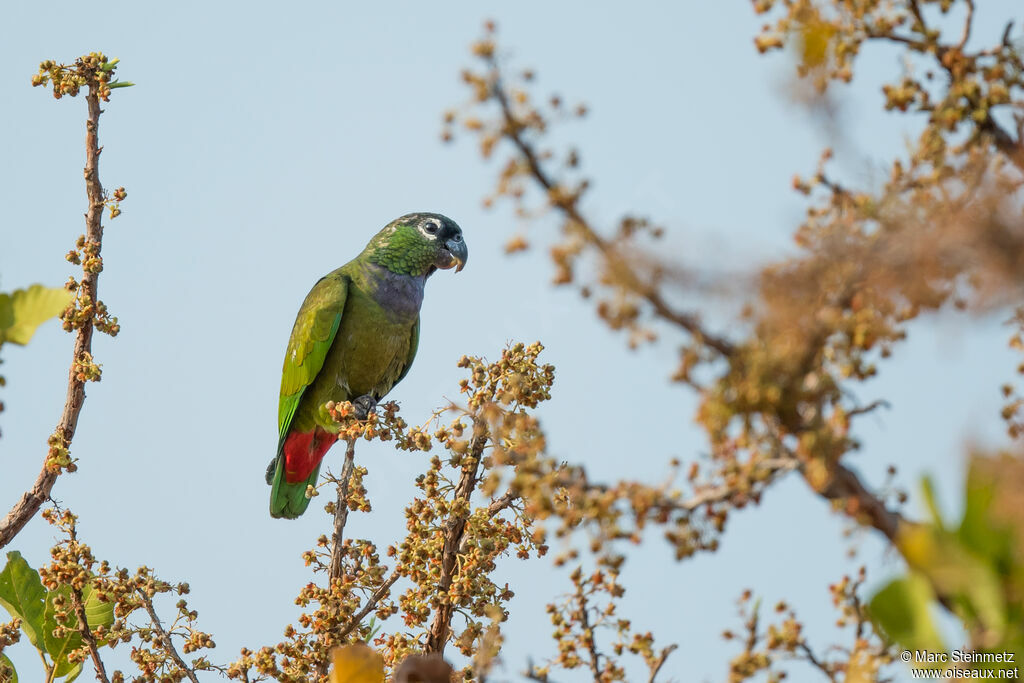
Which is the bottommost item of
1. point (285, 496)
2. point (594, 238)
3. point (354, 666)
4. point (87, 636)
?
point (354, 666)

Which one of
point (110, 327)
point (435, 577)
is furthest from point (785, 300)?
point (110, 327)

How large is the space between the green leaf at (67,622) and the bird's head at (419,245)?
3258mm

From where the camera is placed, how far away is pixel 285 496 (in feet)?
19.7

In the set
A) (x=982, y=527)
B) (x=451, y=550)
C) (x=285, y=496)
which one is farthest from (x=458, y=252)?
(x=982, y=527)

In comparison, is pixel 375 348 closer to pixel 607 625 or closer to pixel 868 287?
pixel 607 625

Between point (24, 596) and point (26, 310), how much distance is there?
2.19m

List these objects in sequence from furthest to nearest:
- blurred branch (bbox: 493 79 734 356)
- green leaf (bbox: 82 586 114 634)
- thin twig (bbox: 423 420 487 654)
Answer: green leaf (bbox: 82 586 114 634)
thin twig (bbox: 423 420 487 654)
blurred branch (bbox: 493 79 734 356)

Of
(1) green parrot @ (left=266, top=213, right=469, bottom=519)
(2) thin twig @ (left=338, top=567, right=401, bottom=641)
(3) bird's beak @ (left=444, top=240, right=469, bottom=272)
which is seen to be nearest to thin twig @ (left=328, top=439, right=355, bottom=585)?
(2) thin twig @ (left=338, top=567, right=401, bottom=641)

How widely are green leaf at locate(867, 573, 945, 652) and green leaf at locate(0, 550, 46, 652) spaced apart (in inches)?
117

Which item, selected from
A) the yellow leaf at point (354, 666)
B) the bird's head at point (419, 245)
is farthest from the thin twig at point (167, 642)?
the bird's head at point (419, 245)

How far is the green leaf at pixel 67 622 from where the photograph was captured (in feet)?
10.9

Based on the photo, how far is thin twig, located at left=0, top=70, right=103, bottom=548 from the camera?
3557 millimetres

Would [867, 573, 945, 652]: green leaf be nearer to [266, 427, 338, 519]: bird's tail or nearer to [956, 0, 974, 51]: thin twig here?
[956, 0, 974, 51]: thin twig

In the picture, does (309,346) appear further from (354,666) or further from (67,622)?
(354,666)
